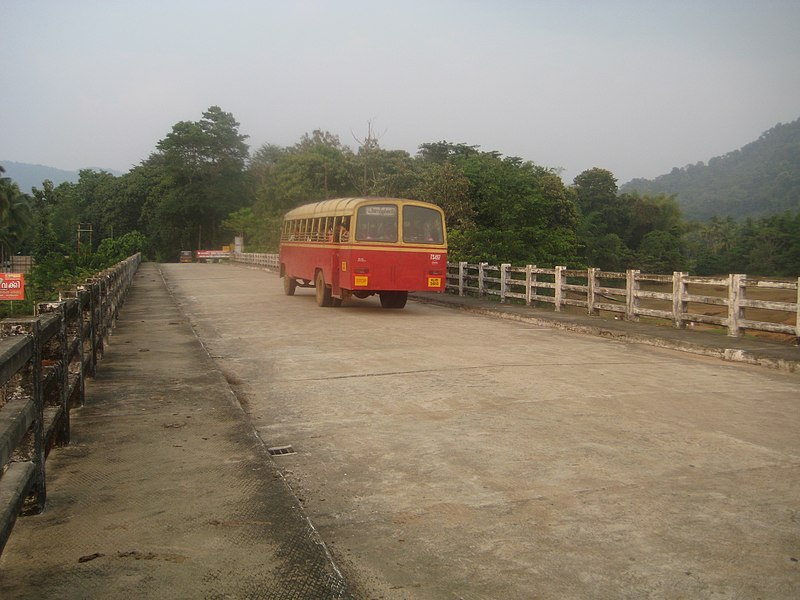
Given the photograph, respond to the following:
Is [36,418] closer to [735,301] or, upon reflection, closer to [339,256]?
[735,301]

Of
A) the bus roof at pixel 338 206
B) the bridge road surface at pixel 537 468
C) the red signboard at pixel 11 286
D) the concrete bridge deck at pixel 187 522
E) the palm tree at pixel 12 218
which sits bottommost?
the bridge road surface at pixel 537 468

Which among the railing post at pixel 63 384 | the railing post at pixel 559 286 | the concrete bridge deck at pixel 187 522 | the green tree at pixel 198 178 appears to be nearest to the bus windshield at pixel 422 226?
the railing post at pixel 559 286

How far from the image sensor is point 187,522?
413 centimetres

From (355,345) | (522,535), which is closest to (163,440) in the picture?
(522,535)

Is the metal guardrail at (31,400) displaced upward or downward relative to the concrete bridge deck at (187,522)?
upward

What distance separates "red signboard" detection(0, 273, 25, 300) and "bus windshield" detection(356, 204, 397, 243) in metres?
7.39

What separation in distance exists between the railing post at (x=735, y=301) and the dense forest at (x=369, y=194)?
65.1 ft

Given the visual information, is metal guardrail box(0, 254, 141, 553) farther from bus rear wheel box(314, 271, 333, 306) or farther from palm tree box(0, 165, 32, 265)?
palm tree box(0, 165, 32, 265)

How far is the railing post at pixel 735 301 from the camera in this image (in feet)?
42.5

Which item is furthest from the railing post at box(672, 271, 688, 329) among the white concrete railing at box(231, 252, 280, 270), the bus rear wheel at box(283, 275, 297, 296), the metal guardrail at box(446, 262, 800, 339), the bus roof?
the white concrete railing at box(231, 252, 280, 270)

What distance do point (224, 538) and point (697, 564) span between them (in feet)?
7.98

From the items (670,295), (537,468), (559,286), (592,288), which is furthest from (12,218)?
(537,468)

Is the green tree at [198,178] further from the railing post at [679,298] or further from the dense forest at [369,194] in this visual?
the railing post at [679,298]

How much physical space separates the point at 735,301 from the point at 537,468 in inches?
361
